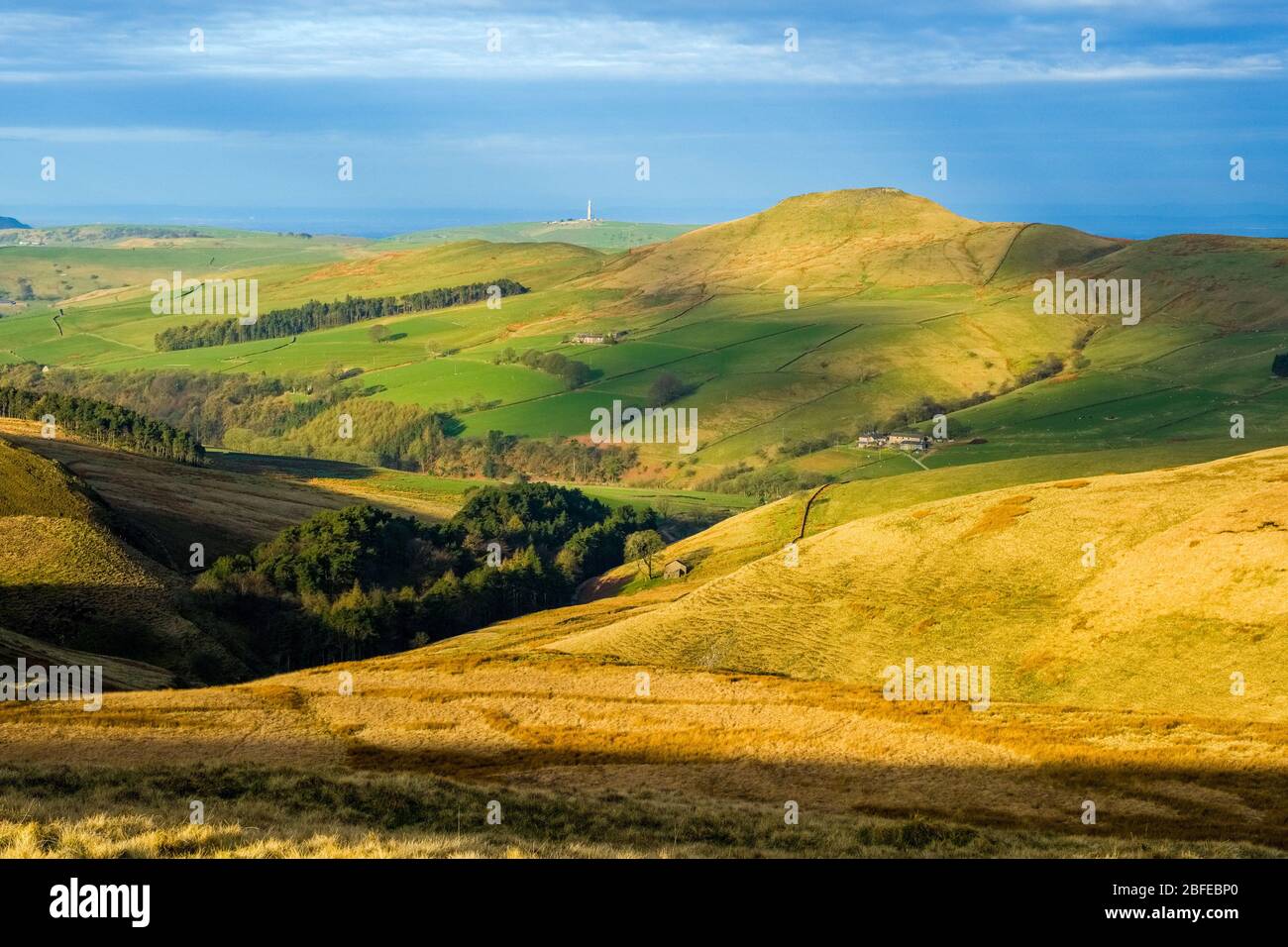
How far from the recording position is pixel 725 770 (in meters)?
51.2

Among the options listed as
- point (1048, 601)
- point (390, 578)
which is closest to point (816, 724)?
point (1048, 601)

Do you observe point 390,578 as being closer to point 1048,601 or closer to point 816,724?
point 1048,601

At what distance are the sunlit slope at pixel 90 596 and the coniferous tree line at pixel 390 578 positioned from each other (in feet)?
30.7

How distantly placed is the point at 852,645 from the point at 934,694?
40.5ft

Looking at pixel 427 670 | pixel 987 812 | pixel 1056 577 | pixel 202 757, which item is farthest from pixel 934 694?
pixel 202 757

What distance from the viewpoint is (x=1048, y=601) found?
263 ft

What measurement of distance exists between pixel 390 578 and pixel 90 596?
44.5 metres

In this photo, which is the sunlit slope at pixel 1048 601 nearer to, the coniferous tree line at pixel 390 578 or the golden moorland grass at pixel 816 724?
the golden moorland grass at pixel 816 724

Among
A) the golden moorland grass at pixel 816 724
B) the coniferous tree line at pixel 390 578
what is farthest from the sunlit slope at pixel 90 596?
the golden moorland grass at pixel 816 724

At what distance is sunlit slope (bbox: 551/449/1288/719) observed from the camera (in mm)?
69125

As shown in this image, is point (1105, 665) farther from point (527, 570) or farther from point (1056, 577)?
point (527, 570)

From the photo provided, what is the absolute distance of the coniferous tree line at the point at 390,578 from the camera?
4478 inches
